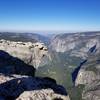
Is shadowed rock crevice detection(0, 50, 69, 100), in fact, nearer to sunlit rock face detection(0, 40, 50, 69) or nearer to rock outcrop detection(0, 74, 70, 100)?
rock outcrop detection(0, 74, 70, 100)

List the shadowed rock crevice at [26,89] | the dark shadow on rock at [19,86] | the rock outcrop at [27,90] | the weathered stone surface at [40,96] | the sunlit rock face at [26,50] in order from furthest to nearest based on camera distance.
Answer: the sunlit rock face at [26,50], the dark shadow on rock at [19,86], the shadowed rock crevice at [26,89], the rock outcrop at [27,90], the weathered stone surface at [40,96]

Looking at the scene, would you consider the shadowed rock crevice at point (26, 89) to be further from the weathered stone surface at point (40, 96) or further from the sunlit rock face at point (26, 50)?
the sunlit rock face at point (26, 50)

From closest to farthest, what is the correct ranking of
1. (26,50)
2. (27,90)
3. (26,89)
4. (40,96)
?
(40,96) → (27,90) → (26,89) → (26,50)

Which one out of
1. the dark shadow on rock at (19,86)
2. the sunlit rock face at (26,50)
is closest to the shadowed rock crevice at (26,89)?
the dark shadow on rock at (19,86)

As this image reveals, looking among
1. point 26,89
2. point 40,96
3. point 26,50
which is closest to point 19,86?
point 26,89

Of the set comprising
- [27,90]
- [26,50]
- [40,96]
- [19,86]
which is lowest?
[26,50]

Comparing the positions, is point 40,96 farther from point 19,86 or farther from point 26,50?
point 26,50

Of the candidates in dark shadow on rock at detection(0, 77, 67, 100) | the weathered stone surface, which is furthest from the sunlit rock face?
the weathered stone surface

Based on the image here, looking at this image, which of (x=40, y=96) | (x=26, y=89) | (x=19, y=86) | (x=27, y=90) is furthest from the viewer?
(x=19, y=86)

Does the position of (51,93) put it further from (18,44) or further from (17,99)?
(18,44)
